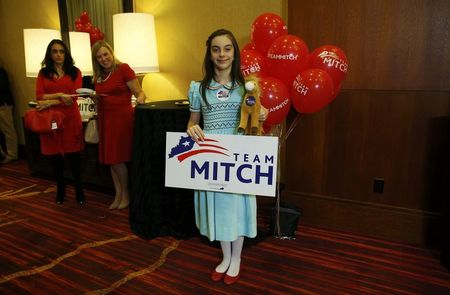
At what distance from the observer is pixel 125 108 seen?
2504mm

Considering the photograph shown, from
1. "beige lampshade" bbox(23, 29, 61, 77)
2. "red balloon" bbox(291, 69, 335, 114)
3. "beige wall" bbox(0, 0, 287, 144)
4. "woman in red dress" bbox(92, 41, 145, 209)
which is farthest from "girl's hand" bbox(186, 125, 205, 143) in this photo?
"beige lampshade" bbox(23, 29, 61, 77)

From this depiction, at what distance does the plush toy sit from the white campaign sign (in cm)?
4

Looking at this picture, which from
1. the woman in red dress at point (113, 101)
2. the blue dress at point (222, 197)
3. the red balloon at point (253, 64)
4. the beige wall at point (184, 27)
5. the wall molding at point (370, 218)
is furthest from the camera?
the beige wall at point (184, 27)

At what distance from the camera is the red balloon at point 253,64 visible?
183 centimetres

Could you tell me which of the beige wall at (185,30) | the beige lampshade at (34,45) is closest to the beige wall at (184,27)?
the beige wall at (185,30)

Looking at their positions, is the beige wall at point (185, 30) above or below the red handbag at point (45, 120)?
above

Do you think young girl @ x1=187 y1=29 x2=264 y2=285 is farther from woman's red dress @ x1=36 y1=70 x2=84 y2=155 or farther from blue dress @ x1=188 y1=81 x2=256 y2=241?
woman's red dress @ x1=36 y1=70 x2=84 y2=155

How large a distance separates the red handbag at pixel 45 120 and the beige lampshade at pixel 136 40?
0.70 metres

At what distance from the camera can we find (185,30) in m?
2.90

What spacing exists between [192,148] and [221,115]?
0.20 meters

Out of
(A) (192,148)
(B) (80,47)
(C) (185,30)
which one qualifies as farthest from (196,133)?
(B) (80,47)

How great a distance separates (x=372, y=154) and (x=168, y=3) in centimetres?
205

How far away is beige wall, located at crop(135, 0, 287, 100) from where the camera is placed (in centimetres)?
258

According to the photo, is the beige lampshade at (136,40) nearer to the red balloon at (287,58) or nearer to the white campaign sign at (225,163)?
the red balloon at (287,58)
